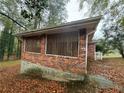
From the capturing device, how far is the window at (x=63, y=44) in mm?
7340

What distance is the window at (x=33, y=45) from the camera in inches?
379

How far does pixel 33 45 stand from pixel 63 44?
10.8ft

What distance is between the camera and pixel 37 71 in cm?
905

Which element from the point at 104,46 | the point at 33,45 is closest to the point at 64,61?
the point at 33,45

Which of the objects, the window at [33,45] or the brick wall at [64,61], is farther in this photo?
the window at [33,45]

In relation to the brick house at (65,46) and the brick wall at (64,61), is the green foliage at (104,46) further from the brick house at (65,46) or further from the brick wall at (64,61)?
the brick wall at (64,61)

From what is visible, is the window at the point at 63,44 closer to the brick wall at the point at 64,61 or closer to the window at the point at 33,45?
the brick wall at the point at 64,61

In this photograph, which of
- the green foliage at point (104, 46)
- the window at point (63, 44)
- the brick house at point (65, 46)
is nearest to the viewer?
the brick house at point (65, 46)

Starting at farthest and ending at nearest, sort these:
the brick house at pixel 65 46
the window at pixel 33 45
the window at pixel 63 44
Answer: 1. the window at pixel 33 45
2. the window at pixel 63 44
3. the brick house at pixel 65 46

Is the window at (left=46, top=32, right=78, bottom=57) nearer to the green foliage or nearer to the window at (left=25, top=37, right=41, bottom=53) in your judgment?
the window at (left=25, top=37, right=41, bottom=53)

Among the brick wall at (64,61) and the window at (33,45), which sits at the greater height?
the window at (33,45)

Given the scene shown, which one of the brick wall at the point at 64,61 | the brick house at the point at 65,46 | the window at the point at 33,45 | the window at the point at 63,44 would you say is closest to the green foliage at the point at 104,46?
the window at the point at 33,45

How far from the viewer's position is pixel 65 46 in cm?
771

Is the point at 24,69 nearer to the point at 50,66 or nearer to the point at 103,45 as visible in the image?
the point at 50,66
